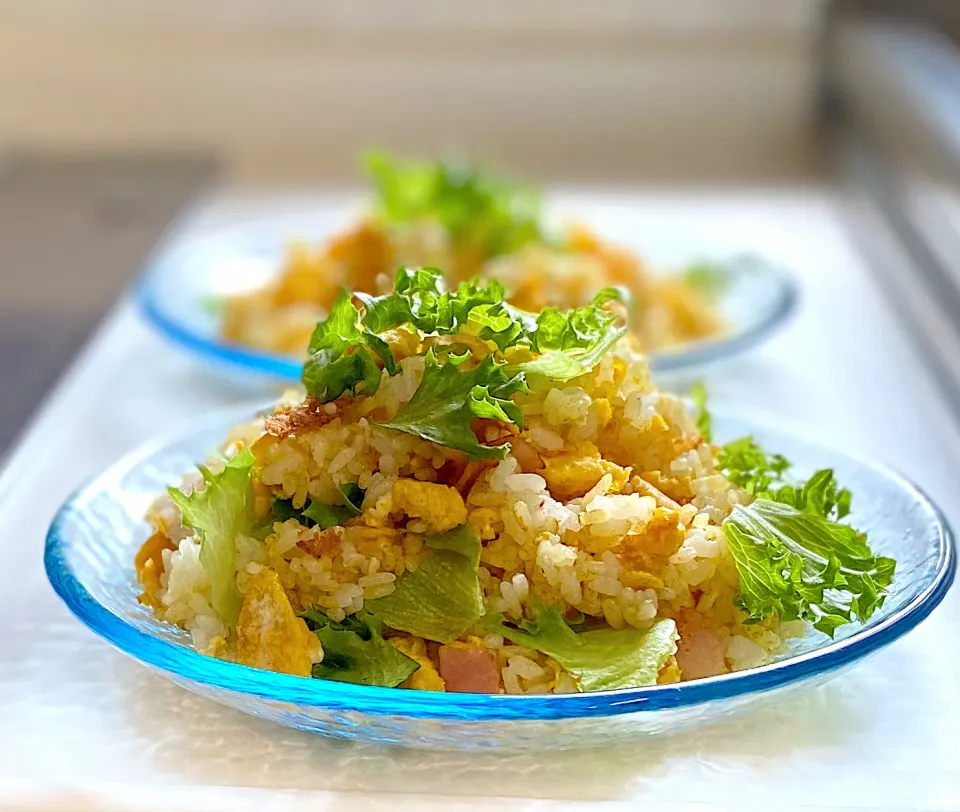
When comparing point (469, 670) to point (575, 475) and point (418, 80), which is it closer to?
point (575, 475)

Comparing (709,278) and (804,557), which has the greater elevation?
(804,557)

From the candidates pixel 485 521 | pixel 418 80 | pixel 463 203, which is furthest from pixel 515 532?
pixel 418 80

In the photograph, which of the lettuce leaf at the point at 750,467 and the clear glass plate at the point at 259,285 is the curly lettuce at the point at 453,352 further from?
the clear glass plate at the point at 259,285

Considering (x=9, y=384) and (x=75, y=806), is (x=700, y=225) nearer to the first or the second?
(x=9, y=384)

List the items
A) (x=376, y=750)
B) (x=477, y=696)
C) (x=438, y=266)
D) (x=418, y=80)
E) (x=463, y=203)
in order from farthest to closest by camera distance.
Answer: (x=418, y=80) → (x=463, y=203) → (x=438, y=266) → (x=376, y=750) → (x=477, y=696)

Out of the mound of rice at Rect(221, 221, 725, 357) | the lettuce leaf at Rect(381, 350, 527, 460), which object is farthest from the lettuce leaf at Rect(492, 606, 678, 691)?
the mound of rice at Rect(221, 221, 725, 357)

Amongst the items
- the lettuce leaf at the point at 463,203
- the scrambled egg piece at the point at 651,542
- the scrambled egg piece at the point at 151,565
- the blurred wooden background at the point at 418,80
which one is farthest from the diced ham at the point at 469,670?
the blurred wooden background at the point at 418,80
